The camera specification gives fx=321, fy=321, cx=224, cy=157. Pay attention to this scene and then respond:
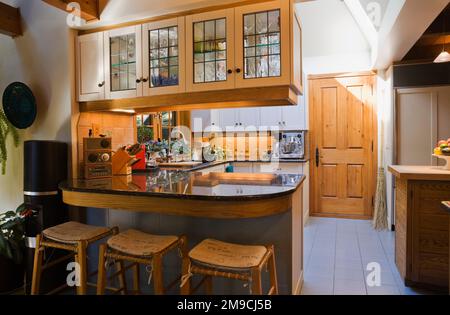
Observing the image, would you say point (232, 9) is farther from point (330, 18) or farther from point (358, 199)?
point (358, 199)

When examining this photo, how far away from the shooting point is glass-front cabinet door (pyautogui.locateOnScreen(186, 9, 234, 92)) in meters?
2.45

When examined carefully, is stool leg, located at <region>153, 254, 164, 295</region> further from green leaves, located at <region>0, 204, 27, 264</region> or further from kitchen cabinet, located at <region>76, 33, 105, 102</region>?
kitchen cabinet, located at <region>76, 33, 105, 102</region>

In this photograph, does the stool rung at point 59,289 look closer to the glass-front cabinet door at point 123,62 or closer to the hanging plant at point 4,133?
the hanging plant at point 4,133

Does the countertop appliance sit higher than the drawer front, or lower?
higher

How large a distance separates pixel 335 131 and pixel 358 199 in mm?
1183

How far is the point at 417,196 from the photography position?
2.69m

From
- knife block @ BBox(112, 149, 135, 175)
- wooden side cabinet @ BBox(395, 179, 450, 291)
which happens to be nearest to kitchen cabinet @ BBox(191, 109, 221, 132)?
knife block @ BBox(112, 149, 135, 175)

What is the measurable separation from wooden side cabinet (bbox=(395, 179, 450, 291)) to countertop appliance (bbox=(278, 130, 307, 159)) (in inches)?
101

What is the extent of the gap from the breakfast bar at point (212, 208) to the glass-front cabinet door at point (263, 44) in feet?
2.61

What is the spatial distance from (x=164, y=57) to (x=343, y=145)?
145 inches

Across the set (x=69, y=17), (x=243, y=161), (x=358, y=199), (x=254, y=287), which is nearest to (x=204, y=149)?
(x=243, y=161)

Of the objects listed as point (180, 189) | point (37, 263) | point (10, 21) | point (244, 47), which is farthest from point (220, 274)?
point (10, 21)

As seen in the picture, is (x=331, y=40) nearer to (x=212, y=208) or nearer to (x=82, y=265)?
(x=212, y=208)

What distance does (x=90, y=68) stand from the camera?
288 centimetres
